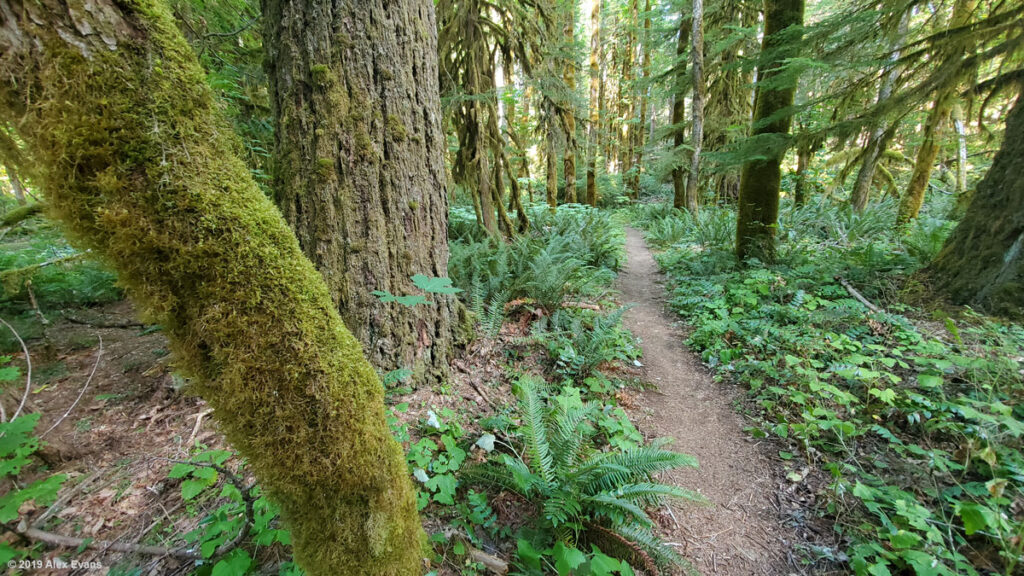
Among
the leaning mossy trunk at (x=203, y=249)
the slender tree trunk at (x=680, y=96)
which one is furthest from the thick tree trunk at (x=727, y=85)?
the leaning mossy trunk at (x=203, y=249)

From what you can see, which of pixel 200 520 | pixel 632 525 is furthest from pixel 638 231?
pixel 200 520

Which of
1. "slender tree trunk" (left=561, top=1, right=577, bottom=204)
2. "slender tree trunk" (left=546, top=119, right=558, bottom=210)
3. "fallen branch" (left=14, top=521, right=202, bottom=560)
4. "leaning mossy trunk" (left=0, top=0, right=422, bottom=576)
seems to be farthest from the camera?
"slender tree trunk" (left=546, top=119, right=558, bottom=210)

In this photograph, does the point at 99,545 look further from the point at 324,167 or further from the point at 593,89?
the point at 593,89

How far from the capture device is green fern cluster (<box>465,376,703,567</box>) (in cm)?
208

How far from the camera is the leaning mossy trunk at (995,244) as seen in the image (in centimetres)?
358

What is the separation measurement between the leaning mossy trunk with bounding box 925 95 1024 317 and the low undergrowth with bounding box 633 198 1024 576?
313mm

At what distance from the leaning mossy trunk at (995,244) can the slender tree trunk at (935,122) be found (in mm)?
584

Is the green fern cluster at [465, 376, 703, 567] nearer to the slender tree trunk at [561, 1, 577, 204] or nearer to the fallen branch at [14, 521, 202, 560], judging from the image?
the fallen branch at [14, 521, 202, 560]

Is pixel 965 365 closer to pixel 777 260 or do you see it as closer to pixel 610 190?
pixel 777 260

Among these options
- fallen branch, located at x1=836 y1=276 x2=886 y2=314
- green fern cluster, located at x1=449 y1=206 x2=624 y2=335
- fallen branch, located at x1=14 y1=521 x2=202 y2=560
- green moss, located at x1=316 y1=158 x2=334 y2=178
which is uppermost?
green moss, located at x1=316 y1=158 x2=334 y2=178

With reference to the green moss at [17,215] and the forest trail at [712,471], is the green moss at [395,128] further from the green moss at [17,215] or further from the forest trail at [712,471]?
the forest trail at [712,471]

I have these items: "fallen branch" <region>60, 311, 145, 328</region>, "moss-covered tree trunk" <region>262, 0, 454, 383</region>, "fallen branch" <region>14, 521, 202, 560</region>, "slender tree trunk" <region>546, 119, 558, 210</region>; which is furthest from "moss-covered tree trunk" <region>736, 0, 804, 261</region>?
"fallen branch" <region>60, 311, 145, 328</region>

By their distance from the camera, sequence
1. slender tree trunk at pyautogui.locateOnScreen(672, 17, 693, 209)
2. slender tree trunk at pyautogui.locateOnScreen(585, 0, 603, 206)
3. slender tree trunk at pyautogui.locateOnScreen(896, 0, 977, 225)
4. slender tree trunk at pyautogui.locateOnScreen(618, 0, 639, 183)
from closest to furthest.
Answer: slender tree trunk at pyautogui.locateOnScreen(896, 0, 977, 225), slender tree trunk at pyautogui.locateOnScreen(672, 17, 693, 209), slender tree trunk at pyautogui.locateOnScreen(585, 0, 603, 206), slender tree trunk at pyautogui.locateOnScreen(618, 0, 639, 183)

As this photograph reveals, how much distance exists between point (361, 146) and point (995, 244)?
20.6 ft
